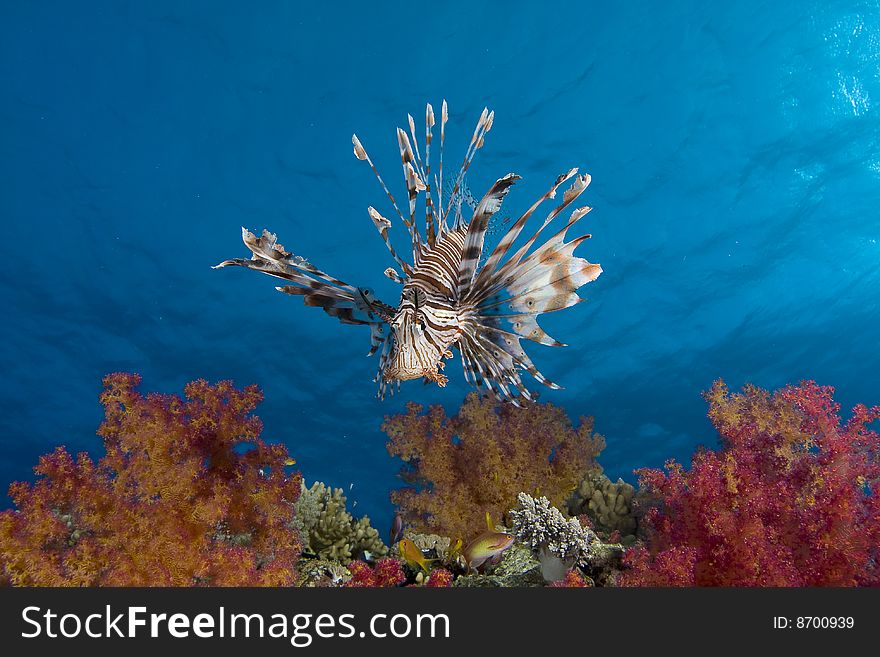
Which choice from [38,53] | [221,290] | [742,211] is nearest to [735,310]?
[742,211]

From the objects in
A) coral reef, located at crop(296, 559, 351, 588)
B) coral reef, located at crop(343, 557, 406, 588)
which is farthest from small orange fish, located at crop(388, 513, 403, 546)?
coral reef, located at crop(343, 557, 406, 588)

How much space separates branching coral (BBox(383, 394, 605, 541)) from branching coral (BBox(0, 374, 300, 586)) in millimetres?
2069

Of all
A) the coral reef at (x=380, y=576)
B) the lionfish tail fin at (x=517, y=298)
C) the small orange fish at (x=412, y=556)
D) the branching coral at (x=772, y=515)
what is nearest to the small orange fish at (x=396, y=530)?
the small orange fish at (x=412, y=556)

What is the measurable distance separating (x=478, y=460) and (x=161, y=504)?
3.28 m

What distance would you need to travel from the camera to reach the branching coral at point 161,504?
284cm

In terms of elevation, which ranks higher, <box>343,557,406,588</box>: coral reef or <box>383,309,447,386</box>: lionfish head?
<box>383,309,447,386</box>: lionfish head

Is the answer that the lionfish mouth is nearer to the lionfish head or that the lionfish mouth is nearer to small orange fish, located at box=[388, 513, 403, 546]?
the lionfish head

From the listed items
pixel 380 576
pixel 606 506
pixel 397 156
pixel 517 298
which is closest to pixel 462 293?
pixel 517 298

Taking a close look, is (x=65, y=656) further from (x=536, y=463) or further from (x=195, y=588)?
(x=536, y=463)

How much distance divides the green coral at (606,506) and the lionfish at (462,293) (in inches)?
68.7

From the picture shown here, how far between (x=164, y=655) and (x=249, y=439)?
4.76 ft

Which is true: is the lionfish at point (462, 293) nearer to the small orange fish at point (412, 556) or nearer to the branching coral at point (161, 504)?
the branching coral at point (161, 504)

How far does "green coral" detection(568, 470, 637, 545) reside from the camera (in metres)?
5.17

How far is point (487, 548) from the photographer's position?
12.8 feet
